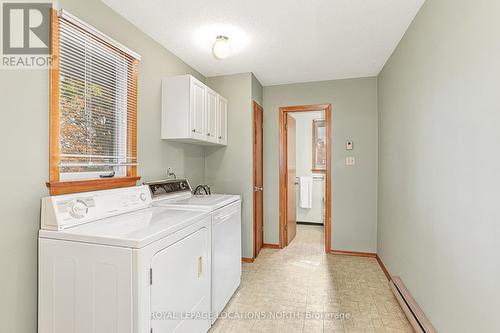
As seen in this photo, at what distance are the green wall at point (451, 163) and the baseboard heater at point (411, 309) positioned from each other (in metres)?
0.07

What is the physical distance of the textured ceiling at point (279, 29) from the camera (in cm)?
195

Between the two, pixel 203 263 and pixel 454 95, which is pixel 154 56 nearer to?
pixel 203 263

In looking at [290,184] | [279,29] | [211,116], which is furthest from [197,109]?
[290,184]

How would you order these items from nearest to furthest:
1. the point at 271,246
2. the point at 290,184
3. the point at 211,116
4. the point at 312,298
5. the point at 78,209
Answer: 1. the point at 78,209
2. the point at 312,298
3. the point at 211,116
4. the point at 271,246
5. the point at 290,184

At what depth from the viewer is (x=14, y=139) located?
1.34 meters

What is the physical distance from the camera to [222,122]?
3283 mm

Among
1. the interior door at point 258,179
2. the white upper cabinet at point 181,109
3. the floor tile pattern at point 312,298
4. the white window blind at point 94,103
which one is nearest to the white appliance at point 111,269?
the white window blind at point 94,103

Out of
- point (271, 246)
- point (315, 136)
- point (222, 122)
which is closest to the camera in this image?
point (222, 122)

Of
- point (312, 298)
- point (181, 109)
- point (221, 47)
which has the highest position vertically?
point (221, 47)

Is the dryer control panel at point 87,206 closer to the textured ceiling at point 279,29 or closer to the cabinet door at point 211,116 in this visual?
the cabinet door at point 211,116

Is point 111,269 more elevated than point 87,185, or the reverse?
point 87,185

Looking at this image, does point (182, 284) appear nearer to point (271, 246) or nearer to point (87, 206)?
point (87, 206)

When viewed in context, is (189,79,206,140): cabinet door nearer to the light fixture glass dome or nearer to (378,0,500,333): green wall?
the light fixture glass dome

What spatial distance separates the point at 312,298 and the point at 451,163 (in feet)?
5.46
